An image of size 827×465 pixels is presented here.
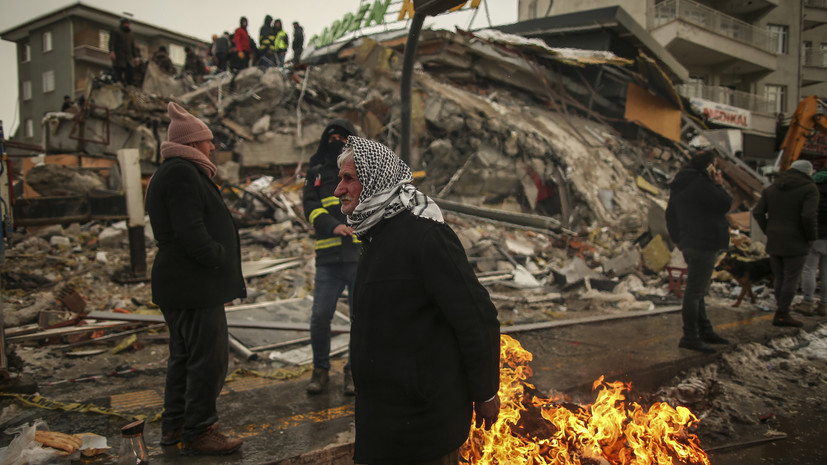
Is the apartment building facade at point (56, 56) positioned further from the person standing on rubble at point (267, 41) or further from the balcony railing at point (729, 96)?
the balcony railing at point (729, 96)

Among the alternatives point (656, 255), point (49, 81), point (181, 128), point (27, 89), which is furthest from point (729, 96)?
point (27, 89)

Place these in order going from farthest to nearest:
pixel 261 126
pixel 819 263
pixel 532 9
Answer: pixel 532 9
pixel 261 126
pixel 819 263

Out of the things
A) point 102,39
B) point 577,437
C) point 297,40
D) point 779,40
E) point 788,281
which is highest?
point 102,39

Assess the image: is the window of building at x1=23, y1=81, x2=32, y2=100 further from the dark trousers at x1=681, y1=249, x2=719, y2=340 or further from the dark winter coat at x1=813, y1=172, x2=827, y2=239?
the dark winter coat at x1=813, y1=172, x2=827, y2=239

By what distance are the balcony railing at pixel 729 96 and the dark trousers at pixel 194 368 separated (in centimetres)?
2935

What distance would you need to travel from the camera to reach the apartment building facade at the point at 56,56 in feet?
102

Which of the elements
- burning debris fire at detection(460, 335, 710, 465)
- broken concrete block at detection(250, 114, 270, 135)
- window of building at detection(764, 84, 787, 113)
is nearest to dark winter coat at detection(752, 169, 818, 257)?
burning debris fire at detection(460, 335, 710, 465)

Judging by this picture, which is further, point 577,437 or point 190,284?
point 577,437

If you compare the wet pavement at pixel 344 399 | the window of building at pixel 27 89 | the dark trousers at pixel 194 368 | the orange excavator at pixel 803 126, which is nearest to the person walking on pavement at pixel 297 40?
the orange excavator at pixel 803 126

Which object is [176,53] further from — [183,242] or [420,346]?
[420,346]

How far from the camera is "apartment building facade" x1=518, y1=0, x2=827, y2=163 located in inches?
976

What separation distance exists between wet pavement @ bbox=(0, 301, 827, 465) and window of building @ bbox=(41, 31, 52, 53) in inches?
1520

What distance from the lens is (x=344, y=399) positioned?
12.2 feet

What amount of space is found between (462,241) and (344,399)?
264 inches
